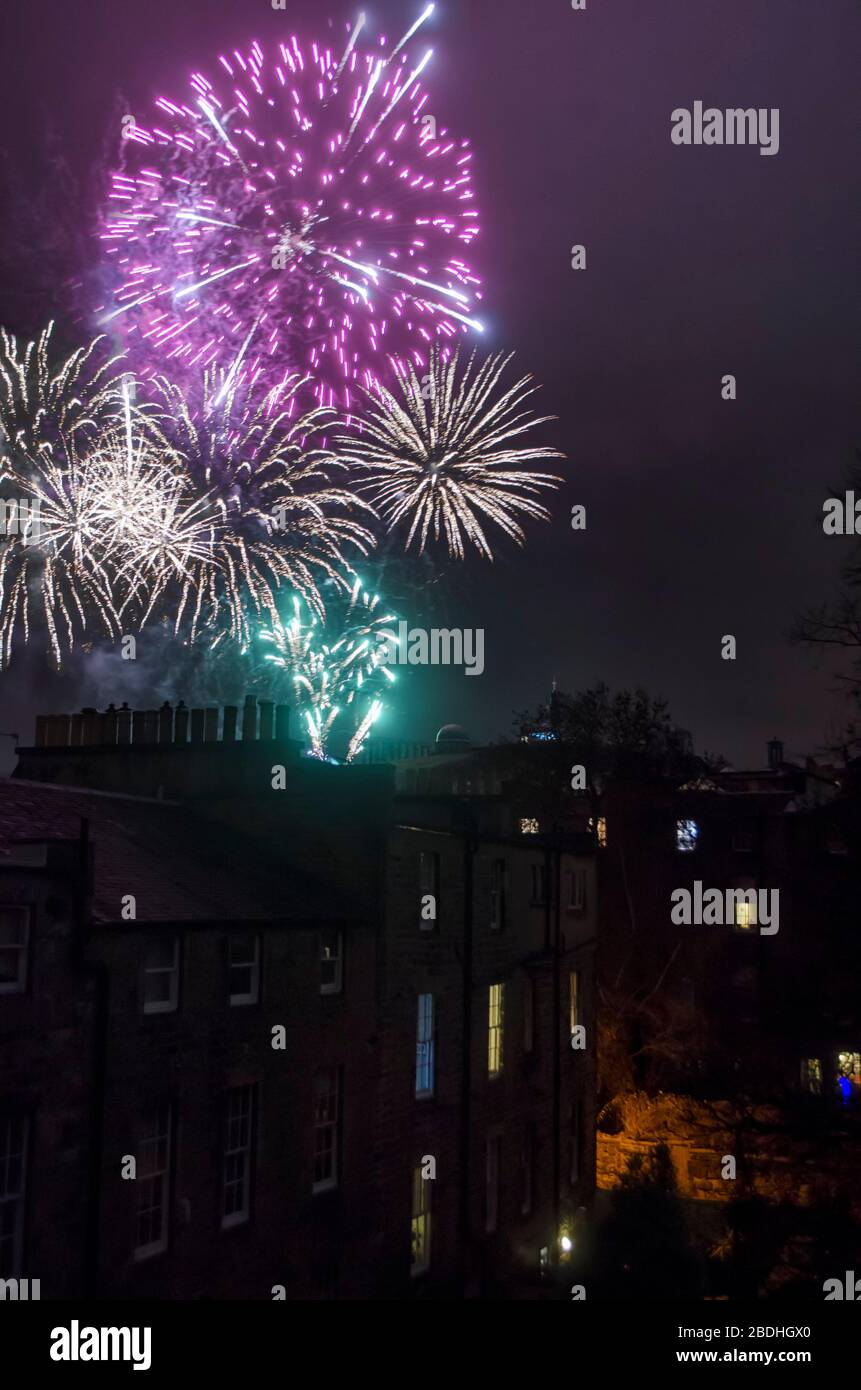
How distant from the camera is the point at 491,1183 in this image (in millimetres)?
29172

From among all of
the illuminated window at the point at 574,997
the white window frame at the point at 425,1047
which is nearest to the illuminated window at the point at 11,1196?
the white window frame at the point at 425,1047

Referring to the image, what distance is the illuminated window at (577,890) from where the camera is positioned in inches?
1476

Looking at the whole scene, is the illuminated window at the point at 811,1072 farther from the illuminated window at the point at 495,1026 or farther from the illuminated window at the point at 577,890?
the illuminated window at the point at 495,1026

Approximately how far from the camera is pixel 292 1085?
2184cm

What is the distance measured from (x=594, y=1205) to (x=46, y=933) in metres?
25.2

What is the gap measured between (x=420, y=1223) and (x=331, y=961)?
6731mm

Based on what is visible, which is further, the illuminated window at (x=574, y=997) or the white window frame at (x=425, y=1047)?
the illuminated window at (x=574, y=997)

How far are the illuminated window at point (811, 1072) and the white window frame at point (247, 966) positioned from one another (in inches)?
1531

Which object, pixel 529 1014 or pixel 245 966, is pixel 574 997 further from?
pixel 245 966

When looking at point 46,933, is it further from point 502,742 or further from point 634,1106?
point 502,742

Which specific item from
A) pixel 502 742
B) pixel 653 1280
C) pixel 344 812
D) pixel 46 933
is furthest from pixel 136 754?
pixel 502 742
